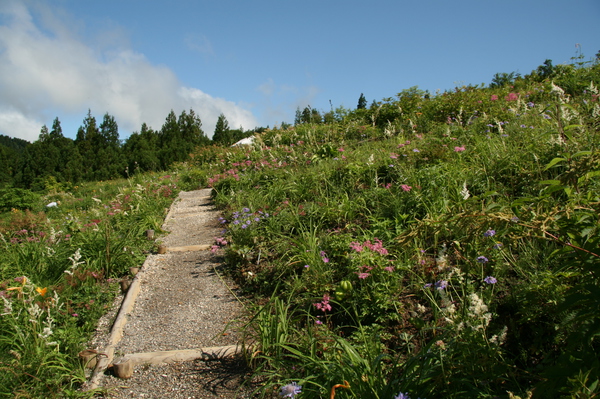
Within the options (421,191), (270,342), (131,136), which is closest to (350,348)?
(270,342)

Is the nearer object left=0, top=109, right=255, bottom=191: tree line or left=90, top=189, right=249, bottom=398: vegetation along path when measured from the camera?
left=90, top=189, right=249, bottom=398: vegetation along path

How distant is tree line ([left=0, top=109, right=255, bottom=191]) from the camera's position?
A: 1898 cm

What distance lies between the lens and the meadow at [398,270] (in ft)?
5.65

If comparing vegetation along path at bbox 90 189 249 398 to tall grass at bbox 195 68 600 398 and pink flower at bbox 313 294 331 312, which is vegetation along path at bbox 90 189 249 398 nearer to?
tall grass at bbox 195 68 600 398

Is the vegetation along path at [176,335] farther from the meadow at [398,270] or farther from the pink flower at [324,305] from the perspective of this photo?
the pink flower at [324,305]

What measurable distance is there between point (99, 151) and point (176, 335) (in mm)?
21019

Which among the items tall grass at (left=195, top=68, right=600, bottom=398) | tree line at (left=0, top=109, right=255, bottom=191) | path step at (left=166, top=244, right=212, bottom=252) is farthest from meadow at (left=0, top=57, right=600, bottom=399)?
tree line at (left=0, top=109, right=255, bottom=191)

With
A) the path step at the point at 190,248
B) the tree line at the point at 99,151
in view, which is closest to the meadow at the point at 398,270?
the path step at the point at 190,248

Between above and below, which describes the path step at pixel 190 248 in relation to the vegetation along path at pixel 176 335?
above

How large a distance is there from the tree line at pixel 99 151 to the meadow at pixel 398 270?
13.7m

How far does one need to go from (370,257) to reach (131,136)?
23023 mm

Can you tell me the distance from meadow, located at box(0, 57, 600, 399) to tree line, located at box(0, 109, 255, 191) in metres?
13.7

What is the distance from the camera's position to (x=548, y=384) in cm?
128

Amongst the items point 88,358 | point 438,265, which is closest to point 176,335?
point 88,358
